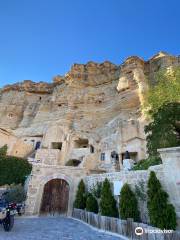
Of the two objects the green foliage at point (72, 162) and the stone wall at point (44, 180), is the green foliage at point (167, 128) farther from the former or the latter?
the green foliage at point (72, 162)

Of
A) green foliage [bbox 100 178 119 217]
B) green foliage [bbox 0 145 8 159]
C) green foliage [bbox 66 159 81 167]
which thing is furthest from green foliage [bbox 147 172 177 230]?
green foliage [bbox 0 145 8 159]

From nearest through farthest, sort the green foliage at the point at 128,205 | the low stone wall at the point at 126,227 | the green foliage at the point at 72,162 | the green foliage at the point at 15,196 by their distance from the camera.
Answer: the low stone wall at the point at 126,227 → the green foliage at the point at 128,205 → the green foliage at the point at 15,196 → the green foliage at the point at 72,162

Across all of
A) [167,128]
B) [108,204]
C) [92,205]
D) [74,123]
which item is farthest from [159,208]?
[74,123]

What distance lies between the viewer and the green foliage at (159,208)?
606cm

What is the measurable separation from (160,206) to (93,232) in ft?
10.6

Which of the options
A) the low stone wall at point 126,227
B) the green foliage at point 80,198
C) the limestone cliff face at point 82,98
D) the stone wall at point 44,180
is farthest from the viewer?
the limestone cliff face at point 82,98

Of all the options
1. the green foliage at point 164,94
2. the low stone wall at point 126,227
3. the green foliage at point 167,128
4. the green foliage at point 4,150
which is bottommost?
the low stone wall at point 126,227

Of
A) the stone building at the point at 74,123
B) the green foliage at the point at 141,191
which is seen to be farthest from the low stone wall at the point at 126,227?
the stone building at the point at 74,123

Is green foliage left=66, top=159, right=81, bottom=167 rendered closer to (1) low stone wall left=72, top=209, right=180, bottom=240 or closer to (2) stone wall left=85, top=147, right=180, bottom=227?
(1) low stone wall left=72, top=209, right=180, bottom=240

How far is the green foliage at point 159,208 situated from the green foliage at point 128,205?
1.09m

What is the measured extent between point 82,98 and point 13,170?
2303cm

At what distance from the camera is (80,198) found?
11406 mm

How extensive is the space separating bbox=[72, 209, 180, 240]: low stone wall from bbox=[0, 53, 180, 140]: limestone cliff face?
22155 millimetres

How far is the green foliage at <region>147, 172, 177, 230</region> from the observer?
606 centimetres
